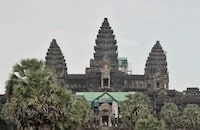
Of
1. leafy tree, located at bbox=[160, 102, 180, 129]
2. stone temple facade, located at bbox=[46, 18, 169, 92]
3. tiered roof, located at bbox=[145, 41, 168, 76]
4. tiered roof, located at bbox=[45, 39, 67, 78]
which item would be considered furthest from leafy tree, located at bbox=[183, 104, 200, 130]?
tiered roof, located at bbox=[45, 39, 67, 78]

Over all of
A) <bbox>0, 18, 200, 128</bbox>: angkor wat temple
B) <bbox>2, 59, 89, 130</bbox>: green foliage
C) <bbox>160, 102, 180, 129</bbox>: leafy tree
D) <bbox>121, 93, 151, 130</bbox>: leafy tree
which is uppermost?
<bbox>0, 18, 200, 128</bbox>: angkor wat temple

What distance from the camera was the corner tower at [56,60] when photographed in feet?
456

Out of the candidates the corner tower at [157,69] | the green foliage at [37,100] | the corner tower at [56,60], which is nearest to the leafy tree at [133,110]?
the green foliage at [37,100]

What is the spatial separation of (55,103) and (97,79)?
10590cm

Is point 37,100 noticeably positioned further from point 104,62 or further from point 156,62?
point 156,62

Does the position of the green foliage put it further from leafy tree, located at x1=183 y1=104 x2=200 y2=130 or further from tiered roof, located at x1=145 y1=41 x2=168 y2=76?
tiered roof, located at x1=145 y1=41 x2=168 y2=76

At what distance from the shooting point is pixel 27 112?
30922 mm

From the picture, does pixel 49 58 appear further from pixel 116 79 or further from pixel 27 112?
pixel 27 112

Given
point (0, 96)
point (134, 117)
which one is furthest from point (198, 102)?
point (134, 117)

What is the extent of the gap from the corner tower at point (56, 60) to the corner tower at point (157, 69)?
64.0ft

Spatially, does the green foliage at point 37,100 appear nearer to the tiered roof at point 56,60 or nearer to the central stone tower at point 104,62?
the central stone tower at point 104,62

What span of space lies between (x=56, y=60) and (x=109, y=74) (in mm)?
13283

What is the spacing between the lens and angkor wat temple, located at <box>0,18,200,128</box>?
5374 inches

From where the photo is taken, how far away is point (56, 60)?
462ft
